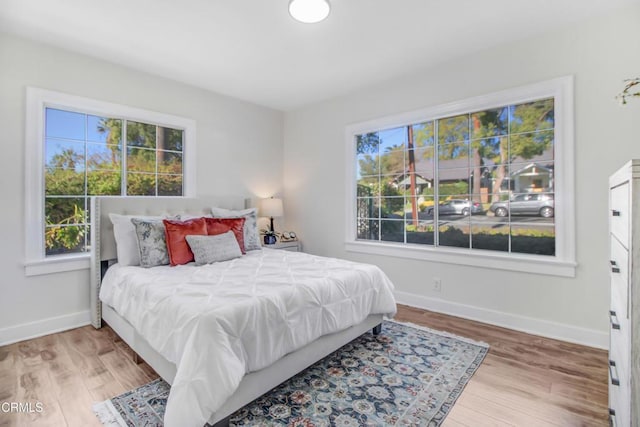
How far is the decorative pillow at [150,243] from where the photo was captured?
8.84 ft

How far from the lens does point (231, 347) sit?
1555 millimetres

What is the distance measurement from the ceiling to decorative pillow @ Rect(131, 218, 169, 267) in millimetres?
1607

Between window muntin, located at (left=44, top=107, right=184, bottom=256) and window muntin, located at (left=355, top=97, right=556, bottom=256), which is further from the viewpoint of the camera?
window muntin, located at (left=44, top=107, right=184, bottom=256)

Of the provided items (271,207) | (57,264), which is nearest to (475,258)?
(271,207)

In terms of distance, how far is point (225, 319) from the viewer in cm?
159

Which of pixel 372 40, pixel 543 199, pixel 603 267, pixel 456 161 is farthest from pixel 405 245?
pixel 372 40

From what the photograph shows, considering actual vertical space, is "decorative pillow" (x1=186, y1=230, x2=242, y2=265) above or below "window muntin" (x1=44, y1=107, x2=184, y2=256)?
below

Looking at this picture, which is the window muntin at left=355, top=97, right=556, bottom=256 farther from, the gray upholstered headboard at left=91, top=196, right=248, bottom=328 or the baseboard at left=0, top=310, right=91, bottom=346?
the baseboard at left=0, top=310, right=91, bottom=346

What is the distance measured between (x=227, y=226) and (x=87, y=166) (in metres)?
1.48

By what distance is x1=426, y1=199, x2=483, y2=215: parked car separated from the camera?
10.3 ft

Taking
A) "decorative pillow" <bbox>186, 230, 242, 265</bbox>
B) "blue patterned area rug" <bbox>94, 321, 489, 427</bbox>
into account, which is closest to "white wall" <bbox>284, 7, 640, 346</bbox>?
"blue patterned area rug" <bbox>94, 321, 489, 427</bbox>

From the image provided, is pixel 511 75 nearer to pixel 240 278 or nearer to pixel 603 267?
pixel 603 267

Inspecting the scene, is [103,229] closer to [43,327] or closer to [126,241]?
[126,241]

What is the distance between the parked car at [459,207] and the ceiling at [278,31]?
1432 millimetres
